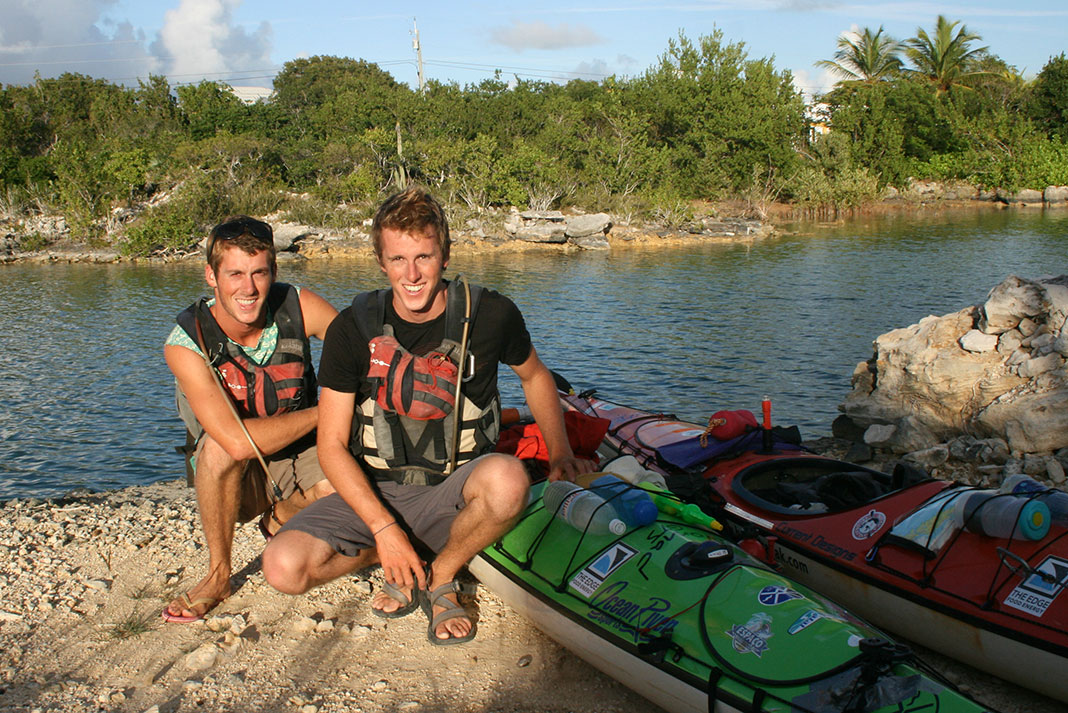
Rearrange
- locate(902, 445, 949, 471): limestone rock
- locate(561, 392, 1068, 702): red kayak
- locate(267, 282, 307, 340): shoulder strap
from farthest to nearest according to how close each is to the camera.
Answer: locate(902, 445, 949, 471): limestone rock, locate(267, 282, 307, 340): shoulder strap, locate(561, 392, 1068, 702): red kayak

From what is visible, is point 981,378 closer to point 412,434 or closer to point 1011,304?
point 1011,304

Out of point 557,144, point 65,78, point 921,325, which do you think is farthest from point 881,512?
point 65,78

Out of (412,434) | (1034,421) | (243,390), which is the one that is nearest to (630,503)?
(412,434)

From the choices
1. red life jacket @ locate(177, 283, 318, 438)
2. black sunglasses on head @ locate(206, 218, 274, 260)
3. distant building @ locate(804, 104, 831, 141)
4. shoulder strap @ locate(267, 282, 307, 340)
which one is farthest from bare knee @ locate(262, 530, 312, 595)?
distant building @ locate(804, 104, 831, 141)

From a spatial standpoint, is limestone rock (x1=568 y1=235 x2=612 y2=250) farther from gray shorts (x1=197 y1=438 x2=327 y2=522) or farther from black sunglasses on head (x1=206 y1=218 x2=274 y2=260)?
black sunglasses on head (x1=206 y1=218 x2=274 y2=260)

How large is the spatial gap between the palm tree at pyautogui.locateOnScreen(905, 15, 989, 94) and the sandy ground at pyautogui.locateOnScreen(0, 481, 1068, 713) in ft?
160

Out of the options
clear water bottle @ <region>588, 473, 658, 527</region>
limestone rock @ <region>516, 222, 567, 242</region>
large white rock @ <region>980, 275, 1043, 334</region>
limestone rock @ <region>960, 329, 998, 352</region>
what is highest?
limestone rock @ <region>516, 222, 567, 242</region>

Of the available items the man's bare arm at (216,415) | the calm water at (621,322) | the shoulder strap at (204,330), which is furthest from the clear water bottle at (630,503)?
the calm water at (621,322)

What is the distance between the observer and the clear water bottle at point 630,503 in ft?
12.0

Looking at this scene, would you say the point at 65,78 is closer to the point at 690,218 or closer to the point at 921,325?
the point at 690,218

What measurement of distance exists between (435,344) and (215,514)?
1.28m

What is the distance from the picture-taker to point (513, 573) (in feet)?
12.3

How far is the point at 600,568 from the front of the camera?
11.7 feet

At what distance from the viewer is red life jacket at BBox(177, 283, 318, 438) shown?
375cm
